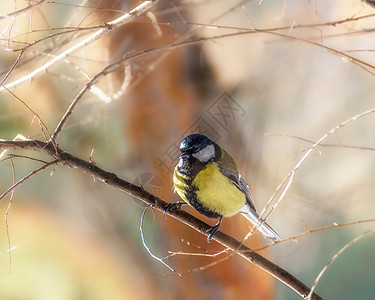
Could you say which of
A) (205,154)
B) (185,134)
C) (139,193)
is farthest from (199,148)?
(185,134)

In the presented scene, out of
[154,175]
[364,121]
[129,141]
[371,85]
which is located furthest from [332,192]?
[129,141]

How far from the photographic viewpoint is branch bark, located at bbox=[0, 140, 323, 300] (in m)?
0.61

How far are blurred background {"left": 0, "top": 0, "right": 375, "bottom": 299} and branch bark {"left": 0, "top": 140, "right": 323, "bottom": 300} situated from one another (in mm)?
469

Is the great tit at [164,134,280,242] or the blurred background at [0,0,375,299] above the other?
the blurred background at [0,0,375,299]

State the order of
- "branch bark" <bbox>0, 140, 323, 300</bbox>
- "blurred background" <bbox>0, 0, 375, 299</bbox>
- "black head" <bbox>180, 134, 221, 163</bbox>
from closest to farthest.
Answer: "branch bark" <bbox>0, 140, 323, 300</bbox>, "black head" <bbox>180, 134, 221, 163</bbox>, "blurred background" <bbox>0, 0, 375, 299</bbox>

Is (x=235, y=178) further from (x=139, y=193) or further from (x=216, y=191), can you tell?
(x=139, y=193)

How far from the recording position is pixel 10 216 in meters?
1.42

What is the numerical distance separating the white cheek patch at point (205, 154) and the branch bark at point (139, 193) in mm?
125

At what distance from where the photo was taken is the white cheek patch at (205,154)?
800mm

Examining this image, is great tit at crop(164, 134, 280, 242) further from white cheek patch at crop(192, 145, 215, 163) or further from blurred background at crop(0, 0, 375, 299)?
blurred background at crop(0, 0, 375, 299)

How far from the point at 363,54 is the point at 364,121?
211 millimetres

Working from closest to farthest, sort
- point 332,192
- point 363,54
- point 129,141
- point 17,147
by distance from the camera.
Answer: point 17,147 < point 363,54 < point 332,192 < point 129,141

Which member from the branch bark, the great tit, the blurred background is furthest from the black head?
the blurred background

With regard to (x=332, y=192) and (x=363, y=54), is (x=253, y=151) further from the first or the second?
(x=363, y=54)
